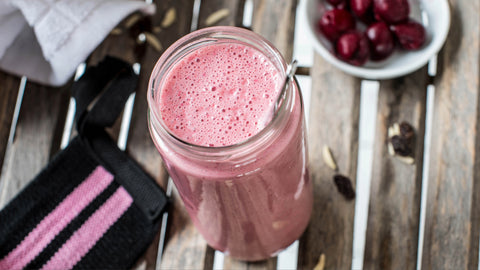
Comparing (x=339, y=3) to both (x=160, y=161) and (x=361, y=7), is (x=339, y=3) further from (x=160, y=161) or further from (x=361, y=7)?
(x=160, y=161)

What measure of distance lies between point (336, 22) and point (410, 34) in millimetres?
91

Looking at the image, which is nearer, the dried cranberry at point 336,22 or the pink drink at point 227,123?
the pink drink at point 227,123

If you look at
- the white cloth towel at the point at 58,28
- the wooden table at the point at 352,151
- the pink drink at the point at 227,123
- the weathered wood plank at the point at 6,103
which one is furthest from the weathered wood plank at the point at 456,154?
the weathered wood plank at the point at 6,103

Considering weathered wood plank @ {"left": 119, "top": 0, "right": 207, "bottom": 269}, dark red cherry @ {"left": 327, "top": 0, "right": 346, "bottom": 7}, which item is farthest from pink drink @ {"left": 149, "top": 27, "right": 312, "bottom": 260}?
dark red cherry @ {"left": 327, "top": 0, "right": 346, "bottom": 7}

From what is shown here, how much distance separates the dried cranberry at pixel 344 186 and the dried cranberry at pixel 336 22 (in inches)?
7.0

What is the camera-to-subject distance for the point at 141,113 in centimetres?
Answer: 72

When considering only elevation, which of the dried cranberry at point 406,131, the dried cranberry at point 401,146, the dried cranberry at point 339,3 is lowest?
the dried cranberry at point 401,146

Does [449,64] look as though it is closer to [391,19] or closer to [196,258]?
[391,19]

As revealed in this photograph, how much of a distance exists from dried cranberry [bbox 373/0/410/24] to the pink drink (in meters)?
0.26

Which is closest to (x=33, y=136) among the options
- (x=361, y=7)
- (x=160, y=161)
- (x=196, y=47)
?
(x=160, y=161)

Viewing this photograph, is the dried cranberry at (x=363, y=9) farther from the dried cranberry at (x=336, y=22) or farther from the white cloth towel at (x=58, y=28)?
the white cloth towel at (x=58, y=28)

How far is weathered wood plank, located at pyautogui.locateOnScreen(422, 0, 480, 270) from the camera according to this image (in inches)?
25.7

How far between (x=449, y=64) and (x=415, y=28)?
69mm

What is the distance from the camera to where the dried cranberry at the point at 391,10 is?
67cm
